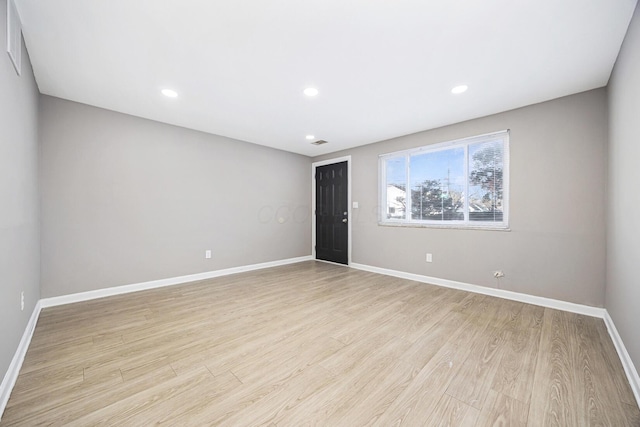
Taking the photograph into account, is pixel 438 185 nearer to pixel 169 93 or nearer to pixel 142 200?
pixel 169 93

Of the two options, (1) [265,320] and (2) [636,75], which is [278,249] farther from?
(2) [636,75]

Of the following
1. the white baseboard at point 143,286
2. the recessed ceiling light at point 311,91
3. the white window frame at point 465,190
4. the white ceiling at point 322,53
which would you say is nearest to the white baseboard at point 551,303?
the white window frame at point 465,190

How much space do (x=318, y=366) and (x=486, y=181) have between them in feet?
10.2

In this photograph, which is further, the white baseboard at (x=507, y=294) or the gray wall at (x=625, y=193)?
the white baseboard at (x=507, y=294)

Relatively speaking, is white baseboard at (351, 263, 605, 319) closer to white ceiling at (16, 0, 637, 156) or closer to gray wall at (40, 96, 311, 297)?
white ceiling at (16, 0, 637, 156)

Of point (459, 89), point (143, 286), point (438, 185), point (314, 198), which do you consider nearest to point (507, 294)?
point (438, 185)

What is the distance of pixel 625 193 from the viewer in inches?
75.0

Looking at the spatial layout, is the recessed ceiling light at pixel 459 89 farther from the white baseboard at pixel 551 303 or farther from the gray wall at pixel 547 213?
the white baseboard at pixel 551 303

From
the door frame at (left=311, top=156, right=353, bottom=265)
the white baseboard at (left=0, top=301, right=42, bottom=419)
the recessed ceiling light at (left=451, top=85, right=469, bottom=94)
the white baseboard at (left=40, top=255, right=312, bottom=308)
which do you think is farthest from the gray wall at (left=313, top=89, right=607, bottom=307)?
the white baseboard at (left=0, top=301, right=42, bottom=419)

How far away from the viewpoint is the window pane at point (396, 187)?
14.0 ft

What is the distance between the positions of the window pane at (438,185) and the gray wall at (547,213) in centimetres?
25

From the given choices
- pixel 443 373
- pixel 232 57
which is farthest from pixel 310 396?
pixel 232 57

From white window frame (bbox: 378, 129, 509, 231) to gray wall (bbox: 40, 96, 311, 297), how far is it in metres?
2.04

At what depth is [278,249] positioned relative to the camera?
16.6ft
